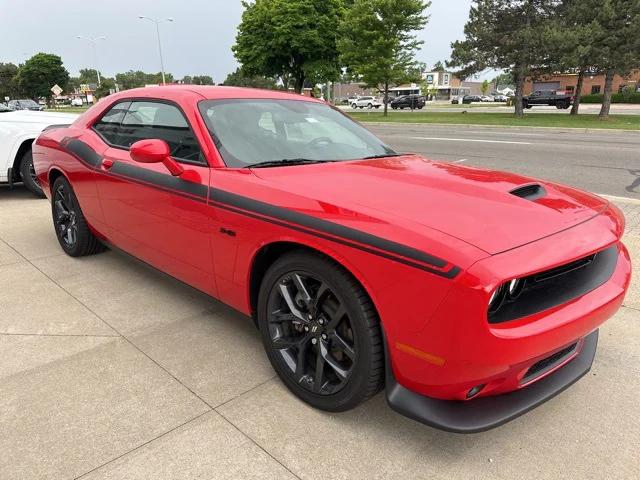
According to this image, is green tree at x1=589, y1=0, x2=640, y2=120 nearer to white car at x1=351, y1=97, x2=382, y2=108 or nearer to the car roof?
the car roof

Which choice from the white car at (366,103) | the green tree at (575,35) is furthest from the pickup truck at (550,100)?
the white car at (366,103)

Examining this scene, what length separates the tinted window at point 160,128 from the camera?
9.84 ft

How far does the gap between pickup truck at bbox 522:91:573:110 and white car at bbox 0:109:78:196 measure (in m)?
44.5

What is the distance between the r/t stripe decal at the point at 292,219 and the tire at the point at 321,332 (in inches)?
6.2

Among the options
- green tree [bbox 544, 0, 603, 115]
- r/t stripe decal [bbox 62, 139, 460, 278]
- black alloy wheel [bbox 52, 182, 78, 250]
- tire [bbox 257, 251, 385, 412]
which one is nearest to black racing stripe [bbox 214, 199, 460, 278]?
r/t stripe decal [bbox 62, 139, 460, 278]

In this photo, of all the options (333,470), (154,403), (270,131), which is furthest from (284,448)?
(270,131)

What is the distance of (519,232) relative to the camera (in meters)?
1.93

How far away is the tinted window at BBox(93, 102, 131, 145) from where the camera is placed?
153 inches

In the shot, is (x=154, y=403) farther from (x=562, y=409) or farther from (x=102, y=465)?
(x=562, y=409)

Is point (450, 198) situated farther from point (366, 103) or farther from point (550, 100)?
point (366, 103)

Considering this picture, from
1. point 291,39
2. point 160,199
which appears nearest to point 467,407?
point 160,199

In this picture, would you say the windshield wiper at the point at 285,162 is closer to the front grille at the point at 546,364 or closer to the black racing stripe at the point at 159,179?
the black racing stripe at the point at 159,179

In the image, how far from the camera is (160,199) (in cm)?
307

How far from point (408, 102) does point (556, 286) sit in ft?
171
